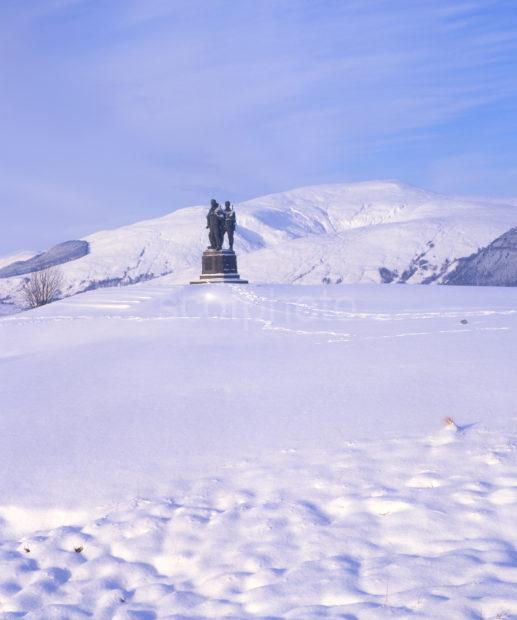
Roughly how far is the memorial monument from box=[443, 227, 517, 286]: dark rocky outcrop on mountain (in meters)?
76.3

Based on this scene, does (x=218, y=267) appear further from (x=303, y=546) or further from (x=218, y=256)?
(x=303, y=546)

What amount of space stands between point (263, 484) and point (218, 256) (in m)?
30.6

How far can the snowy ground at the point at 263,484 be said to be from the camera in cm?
518

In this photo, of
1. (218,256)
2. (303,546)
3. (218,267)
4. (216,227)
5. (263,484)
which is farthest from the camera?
(216,227)

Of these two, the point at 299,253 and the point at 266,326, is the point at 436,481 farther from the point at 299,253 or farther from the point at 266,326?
the point at 299,253

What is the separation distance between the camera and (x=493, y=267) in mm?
118250

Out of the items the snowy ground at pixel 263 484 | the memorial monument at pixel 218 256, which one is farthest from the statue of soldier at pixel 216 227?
the snowy ground at pixel 263 484

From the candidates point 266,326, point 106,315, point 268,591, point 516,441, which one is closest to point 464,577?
point 268,591

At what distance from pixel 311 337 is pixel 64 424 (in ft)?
27.7

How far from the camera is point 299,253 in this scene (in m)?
163

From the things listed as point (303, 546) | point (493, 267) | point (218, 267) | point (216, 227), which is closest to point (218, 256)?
point (218, 267)

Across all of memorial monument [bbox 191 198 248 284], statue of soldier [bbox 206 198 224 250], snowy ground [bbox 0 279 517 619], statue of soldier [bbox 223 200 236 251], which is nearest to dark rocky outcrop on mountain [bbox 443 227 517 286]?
statue of soldier [bbox 223 200 236 251]

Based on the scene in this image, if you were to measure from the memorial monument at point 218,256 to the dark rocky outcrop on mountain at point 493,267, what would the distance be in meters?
76.3

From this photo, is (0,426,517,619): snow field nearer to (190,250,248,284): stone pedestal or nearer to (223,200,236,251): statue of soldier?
(190,250,248,284): stone pedestal
